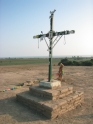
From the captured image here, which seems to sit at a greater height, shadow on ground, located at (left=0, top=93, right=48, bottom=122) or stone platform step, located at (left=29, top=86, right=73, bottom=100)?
stone platform step, located at (left=29, top=86, right=73, bottom=100)

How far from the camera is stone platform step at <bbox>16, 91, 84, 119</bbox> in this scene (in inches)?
199

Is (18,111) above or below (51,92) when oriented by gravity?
below

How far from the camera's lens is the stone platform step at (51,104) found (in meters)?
5.06

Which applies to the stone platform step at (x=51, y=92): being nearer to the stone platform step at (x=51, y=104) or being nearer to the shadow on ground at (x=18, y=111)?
the stone platform step at (x=51, y=104)

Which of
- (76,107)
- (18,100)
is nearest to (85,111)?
(76,107)

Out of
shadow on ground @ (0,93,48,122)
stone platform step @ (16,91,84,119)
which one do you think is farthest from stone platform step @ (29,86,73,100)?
shadow on ground @ (0,93,48,122)

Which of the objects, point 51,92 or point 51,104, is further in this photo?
point 51,92

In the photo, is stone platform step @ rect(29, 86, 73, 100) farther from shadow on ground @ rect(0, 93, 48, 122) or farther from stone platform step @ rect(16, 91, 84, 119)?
shadow on ground @ rect(0, 93, 48, 122)

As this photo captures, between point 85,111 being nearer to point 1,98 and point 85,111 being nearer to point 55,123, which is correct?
point 55,123

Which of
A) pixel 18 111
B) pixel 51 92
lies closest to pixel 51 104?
pixel 51 92

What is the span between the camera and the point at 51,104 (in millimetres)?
5230

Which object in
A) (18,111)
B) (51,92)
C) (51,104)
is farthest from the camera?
(51,92)

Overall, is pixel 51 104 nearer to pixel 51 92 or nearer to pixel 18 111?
pixel 51 92

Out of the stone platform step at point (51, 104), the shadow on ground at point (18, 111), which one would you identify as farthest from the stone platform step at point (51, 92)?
the shadow on ground at point (18, 111)
